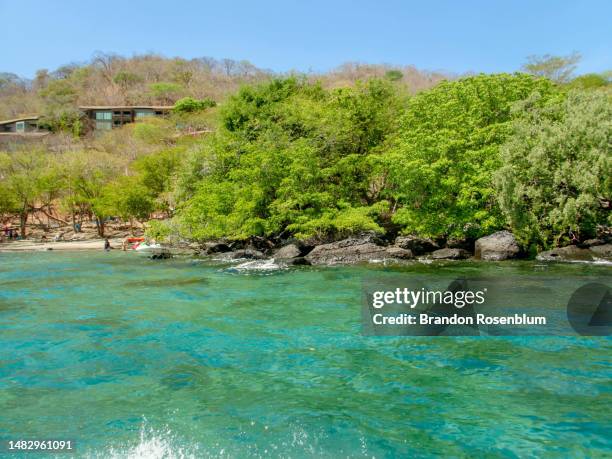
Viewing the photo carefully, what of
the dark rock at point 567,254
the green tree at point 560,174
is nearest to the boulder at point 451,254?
the green tree at point 560,174

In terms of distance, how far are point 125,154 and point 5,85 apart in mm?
83815

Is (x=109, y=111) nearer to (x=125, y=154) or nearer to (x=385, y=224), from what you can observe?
(x=125, y=154)

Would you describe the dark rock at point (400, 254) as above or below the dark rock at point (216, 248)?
above

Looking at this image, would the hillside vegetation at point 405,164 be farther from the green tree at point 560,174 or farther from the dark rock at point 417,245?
the dark rock at point 417,245

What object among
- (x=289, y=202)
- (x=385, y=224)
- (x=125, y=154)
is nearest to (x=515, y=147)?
(x=385, y=224)

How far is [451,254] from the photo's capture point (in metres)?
22.8

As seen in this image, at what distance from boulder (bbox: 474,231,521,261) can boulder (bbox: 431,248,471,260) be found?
566 mm

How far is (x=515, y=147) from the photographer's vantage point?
22.0m

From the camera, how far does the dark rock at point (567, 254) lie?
68.9 ft

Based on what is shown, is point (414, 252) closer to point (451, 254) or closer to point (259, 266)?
point (451, 254)

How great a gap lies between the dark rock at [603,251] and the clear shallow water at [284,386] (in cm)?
1370

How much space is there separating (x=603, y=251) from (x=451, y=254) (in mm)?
6564

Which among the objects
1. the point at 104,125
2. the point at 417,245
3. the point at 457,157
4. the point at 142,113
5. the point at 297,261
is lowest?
the point at 297,261

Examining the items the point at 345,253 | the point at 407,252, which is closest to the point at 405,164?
the point at 407,252
